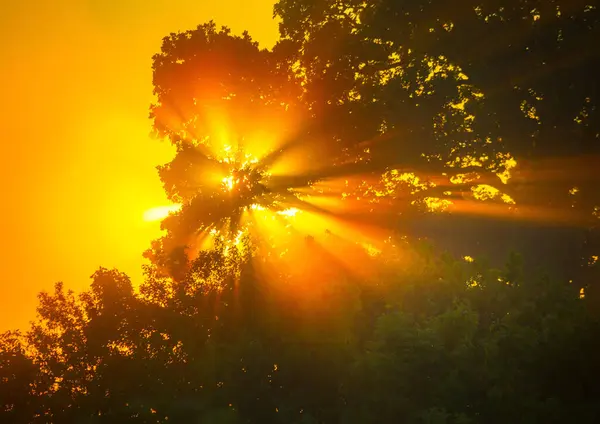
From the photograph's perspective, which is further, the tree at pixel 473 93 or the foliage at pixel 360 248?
the tree at pixel 473 93

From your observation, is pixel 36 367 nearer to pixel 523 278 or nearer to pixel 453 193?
pixel 523 278

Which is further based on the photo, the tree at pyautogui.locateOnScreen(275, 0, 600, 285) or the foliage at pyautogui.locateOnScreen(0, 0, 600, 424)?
the tree at pyautogui.locateOnScreen(275, 0, 600, 285)

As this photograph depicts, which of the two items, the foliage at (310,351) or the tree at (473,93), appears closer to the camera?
the foliage at (310,351)

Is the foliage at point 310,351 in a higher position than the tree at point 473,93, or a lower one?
lower

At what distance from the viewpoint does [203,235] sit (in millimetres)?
23047

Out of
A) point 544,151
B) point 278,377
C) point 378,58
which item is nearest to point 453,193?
point 544,151

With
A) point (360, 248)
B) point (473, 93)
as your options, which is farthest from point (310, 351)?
point (473, 93)

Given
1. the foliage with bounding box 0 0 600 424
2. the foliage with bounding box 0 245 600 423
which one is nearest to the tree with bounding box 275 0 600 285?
the foliage with bounding box 0 0 600 424

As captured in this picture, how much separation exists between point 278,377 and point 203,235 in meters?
10.8

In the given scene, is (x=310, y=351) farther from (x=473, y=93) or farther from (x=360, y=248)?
(x=473, y=93)

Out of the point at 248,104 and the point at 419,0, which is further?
the point at 248,104

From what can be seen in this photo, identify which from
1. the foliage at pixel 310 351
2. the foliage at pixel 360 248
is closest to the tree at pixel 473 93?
the foliage at pixel 360 248

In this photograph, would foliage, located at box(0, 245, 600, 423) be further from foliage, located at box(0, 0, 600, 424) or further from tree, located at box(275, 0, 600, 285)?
tree, located at box(275, 0, 600, 285)

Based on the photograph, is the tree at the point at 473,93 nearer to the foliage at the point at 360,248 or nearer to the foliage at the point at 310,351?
the foliage at the point at 360,248
